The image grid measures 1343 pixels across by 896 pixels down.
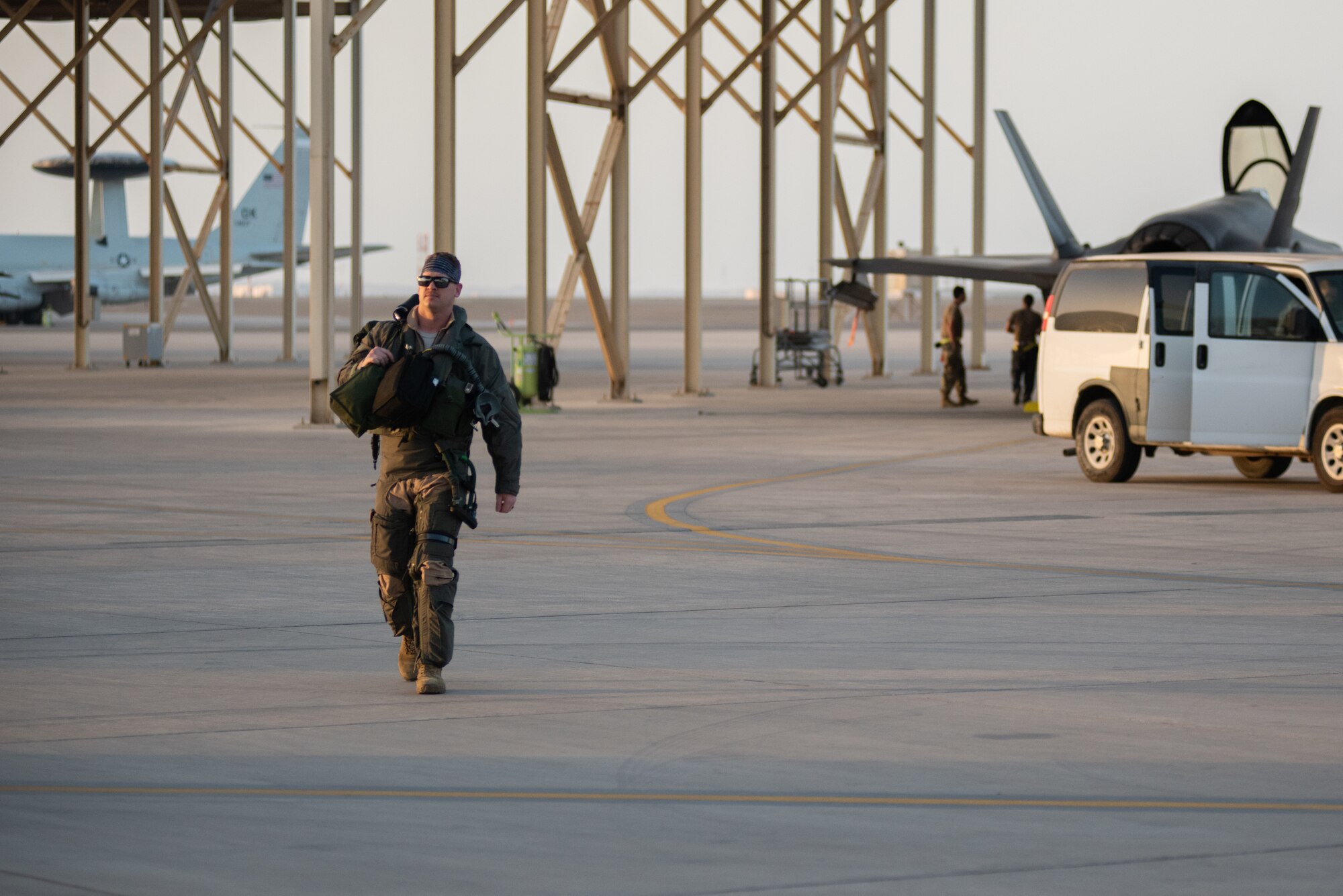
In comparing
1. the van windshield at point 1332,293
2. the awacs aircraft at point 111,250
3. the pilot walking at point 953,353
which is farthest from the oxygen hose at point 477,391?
the awacs aircraft at point 111,250

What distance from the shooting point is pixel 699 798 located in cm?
647

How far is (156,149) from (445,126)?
1814 centimetres

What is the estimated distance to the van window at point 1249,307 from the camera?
18.5 m

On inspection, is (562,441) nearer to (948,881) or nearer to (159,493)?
(159,493)

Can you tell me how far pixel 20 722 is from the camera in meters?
7.68

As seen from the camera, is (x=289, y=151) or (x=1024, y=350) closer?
(x=1024, y=350)

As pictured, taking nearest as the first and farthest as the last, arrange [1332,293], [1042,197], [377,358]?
[377,358] < [1332,293] < [1042,197]

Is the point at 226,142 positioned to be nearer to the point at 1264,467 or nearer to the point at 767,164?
the point at 767,164

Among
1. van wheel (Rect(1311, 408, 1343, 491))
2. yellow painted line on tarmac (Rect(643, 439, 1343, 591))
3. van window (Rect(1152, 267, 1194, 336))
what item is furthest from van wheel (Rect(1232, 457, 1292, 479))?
yellow painted line on tarmac (Rect(643, 439, 1343, 591))

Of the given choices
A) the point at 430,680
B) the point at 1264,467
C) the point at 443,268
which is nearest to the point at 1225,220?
the point at 1264,467

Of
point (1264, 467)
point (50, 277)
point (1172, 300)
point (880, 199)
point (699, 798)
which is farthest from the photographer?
point (50, 277)

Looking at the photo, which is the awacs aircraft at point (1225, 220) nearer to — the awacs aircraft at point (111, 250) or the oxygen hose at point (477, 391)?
the oxygen hose at point (477, 391)

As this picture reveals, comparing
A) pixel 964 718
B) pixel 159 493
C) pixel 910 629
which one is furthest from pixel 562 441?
pixel 964 718

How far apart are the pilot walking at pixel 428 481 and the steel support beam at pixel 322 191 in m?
17.1
